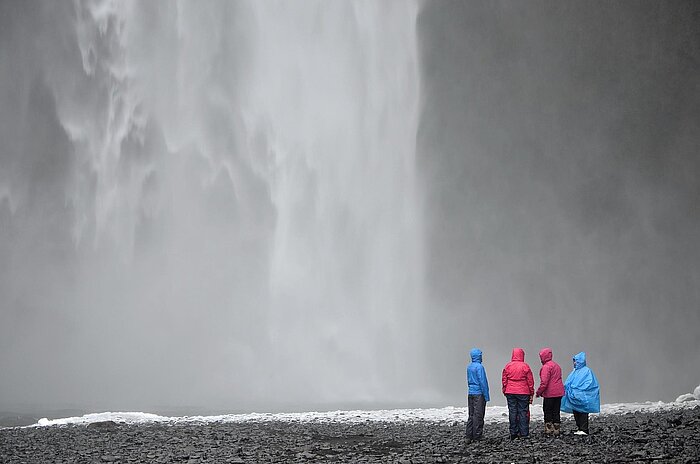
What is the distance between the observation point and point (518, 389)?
1670 cm

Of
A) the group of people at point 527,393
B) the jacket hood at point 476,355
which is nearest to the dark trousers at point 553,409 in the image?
the group of people at point 527,393

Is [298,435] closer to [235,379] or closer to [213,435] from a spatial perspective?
[213,435]

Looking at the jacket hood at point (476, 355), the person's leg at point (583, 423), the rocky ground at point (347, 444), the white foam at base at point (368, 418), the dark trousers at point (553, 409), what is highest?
the jacket hood at point (476, 355)

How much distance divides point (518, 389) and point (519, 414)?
0.80 metres

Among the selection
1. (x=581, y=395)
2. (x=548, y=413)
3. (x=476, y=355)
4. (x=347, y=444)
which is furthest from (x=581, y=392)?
(x=347, y=444)

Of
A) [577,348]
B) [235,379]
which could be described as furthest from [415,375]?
[577,348]

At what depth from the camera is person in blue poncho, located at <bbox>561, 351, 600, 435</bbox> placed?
1727cm

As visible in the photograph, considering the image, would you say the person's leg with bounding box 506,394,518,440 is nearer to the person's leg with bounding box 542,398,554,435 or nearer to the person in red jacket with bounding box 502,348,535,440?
the person in red jacket with bounding box 502,348,535,440

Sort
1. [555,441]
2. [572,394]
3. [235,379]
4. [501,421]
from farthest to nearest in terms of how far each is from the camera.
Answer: [235,379] < [501,421] < [572,394] < [555,441]

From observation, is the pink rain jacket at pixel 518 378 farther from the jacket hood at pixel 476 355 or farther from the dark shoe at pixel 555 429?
the dark shoe at pixel 555 429

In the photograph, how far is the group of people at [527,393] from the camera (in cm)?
1678

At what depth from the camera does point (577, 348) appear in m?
83.3

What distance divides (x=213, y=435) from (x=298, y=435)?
2.52m

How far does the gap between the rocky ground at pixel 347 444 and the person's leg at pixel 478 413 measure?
255mm
